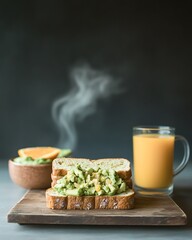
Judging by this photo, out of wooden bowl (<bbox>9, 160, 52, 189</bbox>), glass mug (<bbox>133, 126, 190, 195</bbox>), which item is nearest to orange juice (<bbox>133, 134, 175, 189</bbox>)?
glass mug (<bbox>133, 126, 190, 195</bbox>)

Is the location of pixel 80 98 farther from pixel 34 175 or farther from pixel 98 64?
pixel 34 175

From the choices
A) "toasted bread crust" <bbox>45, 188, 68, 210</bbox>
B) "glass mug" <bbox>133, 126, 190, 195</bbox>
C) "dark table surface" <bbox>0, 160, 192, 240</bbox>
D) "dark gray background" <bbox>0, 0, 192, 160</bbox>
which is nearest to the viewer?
"dark table surface" <bbox>0, 160, 192, 240</bbox>

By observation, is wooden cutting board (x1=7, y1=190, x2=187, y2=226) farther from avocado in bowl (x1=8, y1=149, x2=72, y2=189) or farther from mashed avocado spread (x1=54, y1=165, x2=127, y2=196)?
avocado in bowl (x1=8, y1=149, x2=72, y2=189)

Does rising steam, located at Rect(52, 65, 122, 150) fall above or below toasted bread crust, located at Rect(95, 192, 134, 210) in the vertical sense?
above

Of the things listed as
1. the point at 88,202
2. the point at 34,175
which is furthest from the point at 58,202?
the point at 34,175

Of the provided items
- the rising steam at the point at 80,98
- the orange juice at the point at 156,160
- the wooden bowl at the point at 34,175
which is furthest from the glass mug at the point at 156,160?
the rising steam at the point at 80,98

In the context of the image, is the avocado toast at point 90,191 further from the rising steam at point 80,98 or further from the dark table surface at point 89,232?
the rising steam at point 80,98
